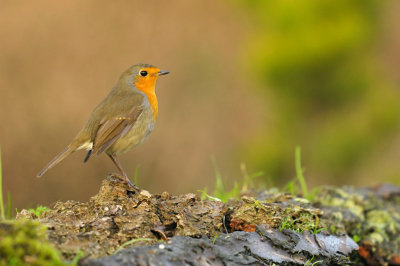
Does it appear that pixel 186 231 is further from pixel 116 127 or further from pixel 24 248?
pixel 116 127

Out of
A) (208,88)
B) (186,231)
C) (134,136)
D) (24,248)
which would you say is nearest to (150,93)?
(134,136)

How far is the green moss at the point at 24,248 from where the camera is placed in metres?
1.85

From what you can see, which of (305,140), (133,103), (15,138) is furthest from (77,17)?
(133,103)

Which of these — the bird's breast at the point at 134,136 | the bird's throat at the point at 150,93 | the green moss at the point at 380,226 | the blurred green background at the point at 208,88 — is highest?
the blurred green background at the point at 208,88

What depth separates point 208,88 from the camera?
12180 mm

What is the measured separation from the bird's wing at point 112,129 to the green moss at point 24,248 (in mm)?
1813

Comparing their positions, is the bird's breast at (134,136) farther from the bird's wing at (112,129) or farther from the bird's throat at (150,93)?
the bird's throat at (150,93)

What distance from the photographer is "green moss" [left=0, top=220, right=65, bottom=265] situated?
185 centimetres

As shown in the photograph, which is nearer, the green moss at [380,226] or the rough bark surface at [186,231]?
the rough bark surface at [186,231]

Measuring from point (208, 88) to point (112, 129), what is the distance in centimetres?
842

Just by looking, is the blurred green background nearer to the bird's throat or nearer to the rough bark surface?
the bird's throat

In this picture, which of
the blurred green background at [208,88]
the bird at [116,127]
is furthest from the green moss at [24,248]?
the blurred green background at [208,88]

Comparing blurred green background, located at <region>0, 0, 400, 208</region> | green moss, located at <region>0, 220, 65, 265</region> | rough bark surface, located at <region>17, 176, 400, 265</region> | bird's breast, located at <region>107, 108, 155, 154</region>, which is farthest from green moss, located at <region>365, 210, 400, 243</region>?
blurred green background, located at <region>0, 0, 400, 208</region>

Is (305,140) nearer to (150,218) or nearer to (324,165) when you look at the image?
(324,165)
